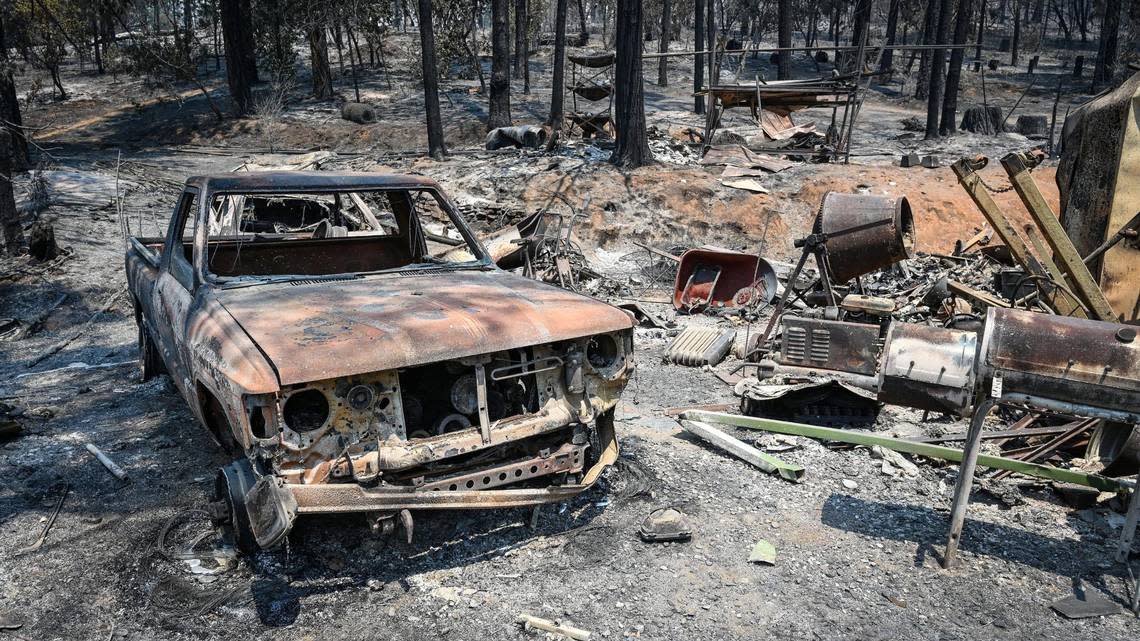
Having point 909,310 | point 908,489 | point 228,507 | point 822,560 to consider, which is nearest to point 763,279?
point 909,310

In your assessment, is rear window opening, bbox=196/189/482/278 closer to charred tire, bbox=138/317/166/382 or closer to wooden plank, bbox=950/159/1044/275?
charred tire, bbox=138/317/166/382

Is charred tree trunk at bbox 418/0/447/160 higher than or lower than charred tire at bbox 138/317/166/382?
higher

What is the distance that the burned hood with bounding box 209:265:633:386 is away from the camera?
3.22 m

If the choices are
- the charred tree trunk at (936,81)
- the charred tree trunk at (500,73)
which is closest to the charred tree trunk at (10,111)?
the charred tree trunk at (500,73)

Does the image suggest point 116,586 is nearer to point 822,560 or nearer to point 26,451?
point 26,451

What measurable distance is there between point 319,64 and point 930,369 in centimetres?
2373

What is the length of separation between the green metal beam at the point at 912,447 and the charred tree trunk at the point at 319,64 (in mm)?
21844

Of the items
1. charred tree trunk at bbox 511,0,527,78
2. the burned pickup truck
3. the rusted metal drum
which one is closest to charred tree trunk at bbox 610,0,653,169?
the rusted metal drum

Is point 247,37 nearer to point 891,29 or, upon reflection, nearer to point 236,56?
point 236,56

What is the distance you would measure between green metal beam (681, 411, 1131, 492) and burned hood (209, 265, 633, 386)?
5.45 feet

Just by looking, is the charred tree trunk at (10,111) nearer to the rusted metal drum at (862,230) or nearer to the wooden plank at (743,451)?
the wooden plank at (743,451)

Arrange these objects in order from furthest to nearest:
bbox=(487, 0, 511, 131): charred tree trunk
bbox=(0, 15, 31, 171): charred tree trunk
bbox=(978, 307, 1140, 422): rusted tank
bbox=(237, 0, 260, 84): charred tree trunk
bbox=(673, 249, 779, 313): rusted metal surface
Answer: bbox=(237, 0, 260, 84): charred tree trunk → bbox=(487, 0, 511, 131): charred tree trunk → bbox=(0, 15, 31, 171): charred tree trunk → bbox=(673, 249, 779, 313): rusted metal surface → bbox=(978, 307, 1140, 422): rusted tank

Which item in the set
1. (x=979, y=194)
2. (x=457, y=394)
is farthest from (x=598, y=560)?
(x=979, y=194)

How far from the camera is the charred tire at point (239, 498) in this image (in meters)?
3.20
